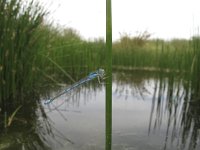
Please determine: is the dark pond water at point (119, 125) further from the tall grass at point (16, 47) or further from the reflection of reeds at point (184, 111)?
the tall grass at point (16, 47)

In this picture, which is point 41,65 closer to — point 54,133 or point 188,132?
point 54,133

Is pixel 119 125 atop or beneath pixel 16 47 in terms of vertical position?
beneath

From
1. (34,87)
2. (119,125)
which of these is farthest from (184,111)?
(34,87)

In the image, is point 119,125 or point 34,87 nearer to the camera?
point 119,125

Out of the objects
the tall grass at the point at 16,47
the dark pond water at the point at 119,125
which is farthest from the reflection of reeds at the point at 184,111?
the tall grass at the point at 16,47

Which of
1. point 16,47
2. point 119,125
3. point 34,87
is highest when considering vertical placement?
point 16,47

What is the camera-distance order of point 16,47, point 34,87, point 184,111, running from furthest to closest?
point 34,87
point 184,111
point 16,47

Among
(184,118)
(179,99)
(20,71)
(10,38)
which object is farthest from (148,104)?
(10,38)

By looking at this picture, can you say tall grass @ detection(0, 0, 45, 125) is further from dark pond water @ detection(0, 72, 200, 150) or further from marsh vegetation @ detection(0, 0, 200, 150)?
dark pond water @ detection(0, 72, 200, 150)

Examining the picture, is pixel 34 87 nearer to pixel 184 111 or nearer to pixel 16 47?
pixel 16 47
